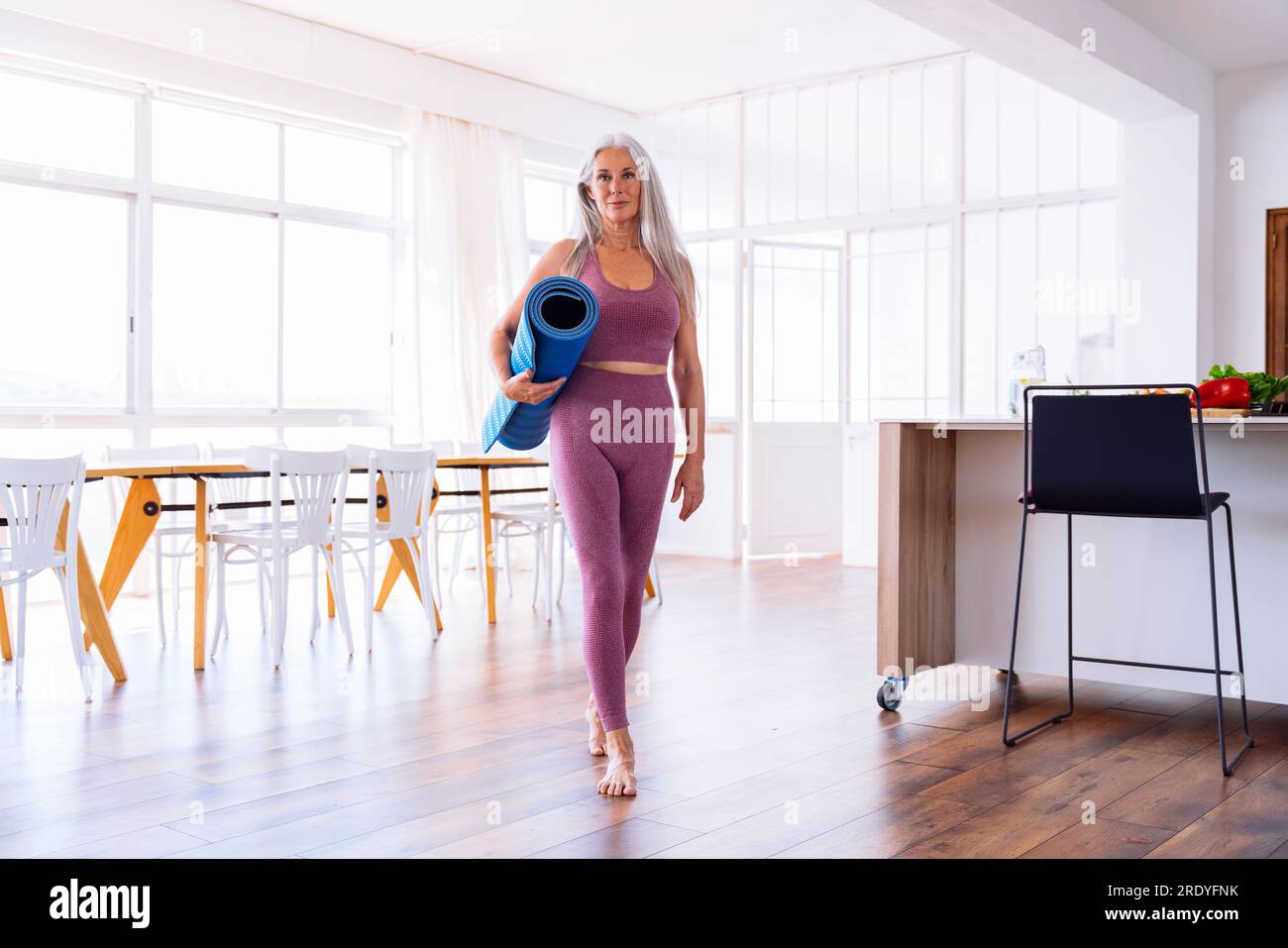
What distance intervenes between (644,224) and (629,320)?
0.26m

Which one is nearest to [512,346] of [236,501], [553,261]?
[553,261]

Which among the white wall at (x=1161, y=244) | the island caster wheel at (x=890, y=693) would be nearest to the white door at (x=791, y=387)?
the white wall at (x=1161, y=244)

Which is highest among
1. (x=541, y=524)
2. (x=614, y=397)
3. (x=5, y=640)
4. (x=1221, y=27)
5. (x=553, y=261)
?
(x=1221, y=27)

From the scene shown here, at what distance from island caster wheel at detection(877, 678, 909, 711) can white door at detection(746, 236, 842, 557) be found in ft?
14.0

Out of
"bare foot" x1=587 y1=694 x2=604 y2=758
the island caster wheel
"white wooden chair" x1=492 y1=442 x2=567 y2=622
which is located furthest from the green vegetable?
"white wooden chair" x1=492 y1=442 x2=567 y2=622

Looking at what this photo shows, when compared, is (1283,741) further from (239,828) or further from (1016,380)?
(239,828)

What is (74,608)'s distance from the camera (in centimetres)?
367

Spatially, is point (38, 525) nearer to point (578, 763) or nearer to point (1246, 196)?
point (578, 763)

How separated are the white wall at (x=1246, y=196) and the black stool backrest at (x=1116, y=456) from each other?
156 inches

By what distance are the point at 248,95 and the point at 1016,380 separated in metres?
4.66

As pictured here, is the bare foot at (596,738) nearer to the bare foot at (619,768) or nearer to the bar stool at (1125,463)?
the bare foot at (619,768)

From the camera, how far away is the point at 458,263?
23.9 feet

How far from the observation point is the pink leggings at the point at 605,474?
2662mm
